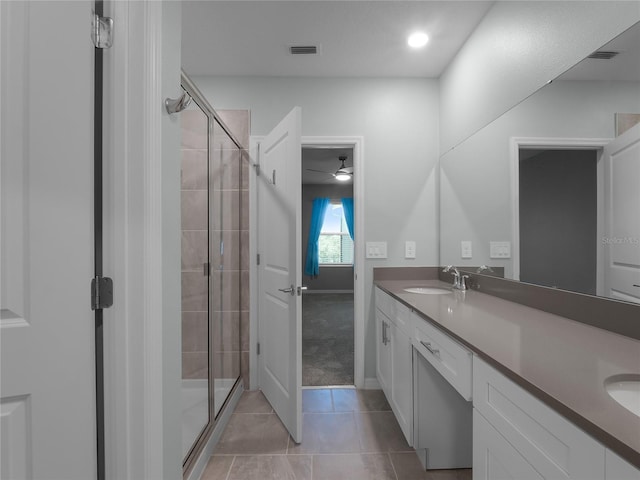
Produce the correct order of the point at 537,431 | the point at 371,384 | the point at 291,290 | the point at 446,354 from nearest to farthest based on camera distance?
1. the point at 537,431
2. the point at 446,354
3. the point at 291,290
4. the point at 371,384

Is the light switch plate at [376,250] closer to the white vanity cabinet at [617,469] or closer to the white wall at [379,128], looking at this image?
the white wall at [379,128]

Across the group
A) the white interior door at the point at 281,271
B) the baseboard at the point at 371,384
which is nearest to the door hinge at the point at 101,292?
the white interior door at the point at 281,271

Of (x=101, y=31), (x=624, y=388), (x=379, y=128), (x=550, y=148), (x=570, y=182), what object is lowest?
(x=624, y=388)

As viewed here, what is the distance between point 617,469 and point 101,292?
1205 millimetres

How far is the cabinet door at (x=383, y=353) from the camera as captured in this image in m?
2.02

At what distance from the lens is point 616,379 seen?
713 mm

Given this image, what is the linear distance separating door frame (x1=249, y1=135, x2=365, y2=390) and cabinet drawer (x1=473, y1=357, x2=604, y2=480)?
1568mm

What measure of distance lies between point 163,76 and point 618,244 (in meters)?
1.69

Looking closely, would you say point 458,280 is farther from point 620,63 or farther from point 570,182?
point 620,63

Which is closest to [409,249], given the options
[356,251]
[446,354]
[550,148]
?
[356,251]

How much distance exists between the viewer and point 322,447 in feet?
5.65

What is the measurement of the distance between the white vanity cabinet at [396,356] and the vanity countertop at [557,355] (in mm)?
277

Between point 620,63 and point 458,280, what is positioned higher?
point 620,63

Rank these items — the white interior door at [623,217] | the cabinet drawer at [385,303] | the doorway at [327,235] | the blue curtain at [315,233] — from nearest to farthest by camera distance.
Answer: the white interior door at [623,217] < the cabinet drawer at [385,303] < the doorway at [327,235] < the blue curtain at [315,233]
